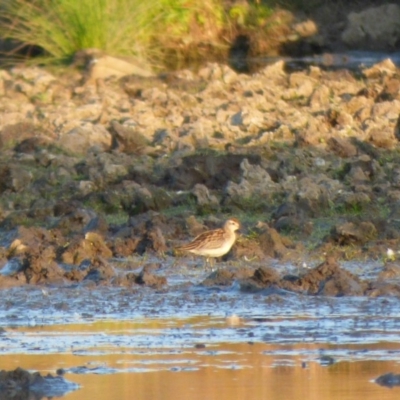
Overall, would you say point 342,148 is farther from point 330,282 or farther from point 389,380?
point 389,380

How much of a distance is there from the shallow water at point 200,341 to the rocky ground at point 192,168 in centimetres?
32

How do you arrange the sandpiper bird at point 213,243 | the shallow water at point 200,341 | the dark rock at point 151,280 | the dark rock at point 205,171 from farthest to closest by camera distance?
the dark rock at point 205,171 → the sandpiper bird at point 213,243 → the dark rock at point 151,280 → the shallow water at point 200,341

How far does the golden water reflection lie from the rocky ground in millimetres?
1467

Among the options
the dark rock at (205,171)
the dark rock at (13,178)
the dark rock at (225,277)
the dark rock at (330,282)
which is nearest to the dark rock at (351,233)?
the dark rock at (225,277)

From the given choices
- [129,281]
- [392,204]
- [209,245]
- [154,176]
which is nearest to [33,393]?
[129,281]

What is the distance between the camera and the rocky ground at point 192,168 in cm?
872

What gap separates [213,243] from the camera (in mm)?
8328

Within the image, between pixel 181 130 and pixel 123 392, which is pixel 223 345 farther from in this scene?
pixel 181 130

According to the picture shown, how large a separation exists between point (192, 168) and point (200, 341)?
4931 mm

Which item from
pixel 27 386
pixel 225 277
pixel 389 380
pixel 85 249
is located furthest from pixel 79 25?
pixel 389 380

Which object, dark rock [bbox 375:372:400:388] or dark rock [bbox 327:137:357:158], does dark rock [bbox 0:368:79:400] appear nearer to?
dark rock [bbox 375:372:400:388]

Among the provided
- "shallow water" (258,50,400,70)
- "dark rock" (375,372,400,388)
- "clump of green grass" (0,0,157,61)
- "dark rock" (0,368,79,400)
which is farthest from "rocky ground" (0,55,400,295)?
"shallow water" (258,50,400,70)

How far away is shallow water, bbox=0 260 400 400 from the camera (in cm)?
536

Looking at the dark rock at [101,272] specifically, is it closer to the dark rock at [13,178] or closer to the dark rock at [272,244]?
the dark rock at [272,244]
